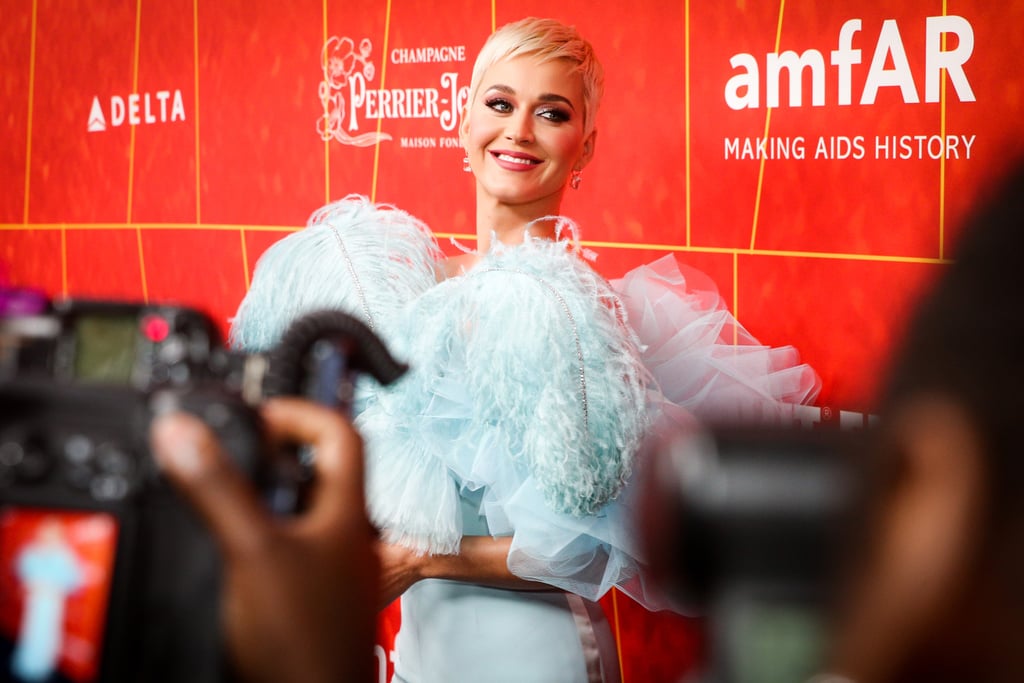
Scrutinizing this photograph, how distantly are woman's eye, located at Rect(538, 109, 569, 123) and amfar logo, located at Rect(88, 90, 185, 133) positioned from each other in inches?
44.4

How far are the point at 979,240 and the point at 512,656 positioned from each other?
1.17 meters

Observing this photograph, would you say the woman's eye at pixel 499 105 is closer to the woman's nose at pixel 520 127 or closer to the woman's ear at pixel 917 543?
the woman's nose at pixel 520 127

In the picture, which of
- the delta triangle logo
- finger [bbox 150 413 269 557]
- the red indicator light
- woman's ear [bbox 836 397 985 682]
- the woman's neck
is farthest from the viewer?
the delta triangle logo

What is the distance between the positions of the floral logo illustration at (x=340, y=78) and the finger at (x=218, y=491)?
1.71 metres

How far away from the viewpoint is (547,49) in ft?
5.30

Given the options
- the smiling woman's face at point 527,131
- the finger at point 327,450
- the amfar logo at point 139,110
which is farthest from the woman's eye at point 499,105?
the finger at point 327,450

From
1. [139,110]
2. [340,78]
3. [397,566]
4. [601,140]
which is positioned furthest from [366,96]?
[397,566]

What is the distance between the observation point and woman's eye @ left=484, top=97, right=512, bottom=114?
1.62 meters

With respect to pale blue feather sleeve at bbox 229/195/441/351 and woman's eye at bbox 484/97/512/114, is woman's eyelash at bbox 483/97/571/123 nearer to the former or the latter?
woman's eye at bbox 484/97/512/114

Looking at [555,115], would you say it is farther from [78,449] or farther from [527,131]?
[78,449]

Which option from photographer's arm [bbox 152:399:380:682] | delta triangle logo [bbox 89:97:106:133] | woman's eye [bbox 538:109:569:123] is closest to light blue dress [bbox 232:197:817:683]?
woman's eye [bbox 538:109:569:123]

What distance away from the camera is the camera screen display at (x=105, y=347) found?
0.60 metres

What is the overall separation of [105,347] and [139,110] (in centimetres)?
207

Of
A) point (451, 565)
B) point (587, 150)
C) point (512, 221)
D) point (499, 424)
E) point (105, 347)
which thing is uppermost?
point (587, 150)
